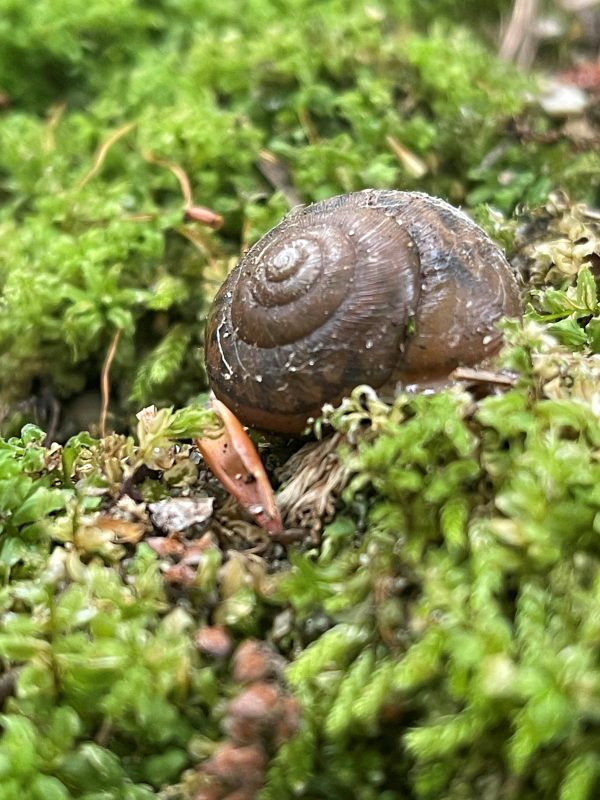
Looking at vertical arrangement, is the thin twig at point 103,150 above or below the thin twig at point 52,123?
above

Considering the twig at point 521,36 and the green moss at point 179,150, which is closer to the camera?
the green moss at point 179,150

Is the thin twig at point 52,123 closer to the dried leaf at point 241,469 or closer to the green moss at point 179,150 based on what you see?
the green moss at point 179,150

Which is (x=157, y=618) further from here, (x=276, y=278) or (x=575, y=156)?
(x=575, y=156)

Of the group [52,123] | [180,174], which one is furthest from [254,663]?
[52,123]

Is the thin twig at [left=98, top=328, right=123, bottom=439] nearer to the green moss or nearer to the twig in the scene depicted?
the green moss

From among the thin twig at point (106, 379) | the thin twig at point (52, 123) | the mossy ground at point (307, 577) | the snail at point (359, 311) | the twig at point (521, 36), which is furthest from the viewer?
the twig at point (521, 36)

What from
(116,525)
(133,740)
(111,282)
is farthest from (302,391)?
(111,282)

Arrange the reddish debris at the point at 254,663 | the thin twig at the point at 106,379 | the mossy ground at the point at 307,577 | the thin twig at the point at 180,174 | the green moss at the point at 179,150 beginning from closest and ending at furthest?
the mossy ground at the point at 307,577, the reddish debris at the point at 254,663, the thin twig at the point at 106,379, the green moss at the point at 179,150, the thin twig at the point at 180,174

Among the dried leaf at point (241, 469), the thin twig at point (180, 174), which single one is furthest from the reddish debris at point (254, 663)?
the thin twig at point (180, 174)
